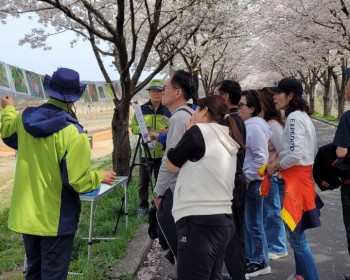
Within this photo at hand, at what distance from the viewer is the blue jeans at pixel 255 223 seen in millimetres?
3875

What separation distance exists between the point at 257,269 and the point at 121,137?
3.46 metres

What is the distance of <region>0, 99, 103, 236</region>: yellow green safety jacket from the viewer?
2.50 meters

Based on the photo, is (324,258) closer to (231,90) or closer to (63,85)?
(231,90)

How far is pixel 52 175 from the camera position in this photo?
101 inches

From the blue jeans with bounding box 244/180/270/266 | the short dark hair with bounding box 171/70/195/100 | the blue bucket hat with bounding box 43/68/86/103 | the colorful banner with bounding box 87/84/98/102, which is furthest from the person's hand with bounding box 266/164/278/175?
the colorful banner with bounding box 87/84/98/102

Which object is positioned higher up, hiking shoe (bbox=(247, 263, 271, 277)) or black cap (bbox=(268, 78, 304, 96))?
black cap (bbox=(268, 78, 304, 96))

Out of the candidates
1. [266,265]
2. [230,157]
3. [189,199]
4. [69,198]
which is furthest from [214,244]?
[266,265]

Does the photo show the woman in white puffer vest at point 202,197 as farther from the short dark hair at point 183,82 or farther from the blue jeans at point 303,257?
the blue jeans at point 303,257

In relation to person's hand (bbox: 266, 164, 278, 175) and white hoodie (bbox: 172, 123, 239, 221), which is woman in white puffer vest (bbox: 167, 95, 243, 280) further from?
person's hand (bbox: 266, 164, 278, 175)

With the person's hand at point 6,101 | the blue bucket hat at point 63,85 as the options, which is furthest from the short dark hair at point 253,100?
the person's hand at point 6,101

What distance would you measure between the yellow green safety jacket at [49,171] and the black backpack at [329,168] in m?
1.92

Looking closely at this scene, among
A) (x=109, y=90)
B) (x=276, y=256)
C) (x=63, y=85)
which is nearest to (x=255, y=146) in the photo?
(x=276, y=256)

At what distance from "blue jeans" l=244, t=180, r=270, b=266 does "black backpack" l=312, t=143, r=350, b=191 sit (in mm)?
599

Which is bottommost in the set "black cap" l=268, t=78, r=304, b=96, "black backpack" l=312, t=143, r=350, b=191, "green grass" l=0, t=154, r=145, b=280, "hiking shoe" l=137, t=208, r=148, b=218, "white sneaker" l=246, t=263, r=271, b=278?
"white sneaker" l=246, t=263, r=271, b=278
